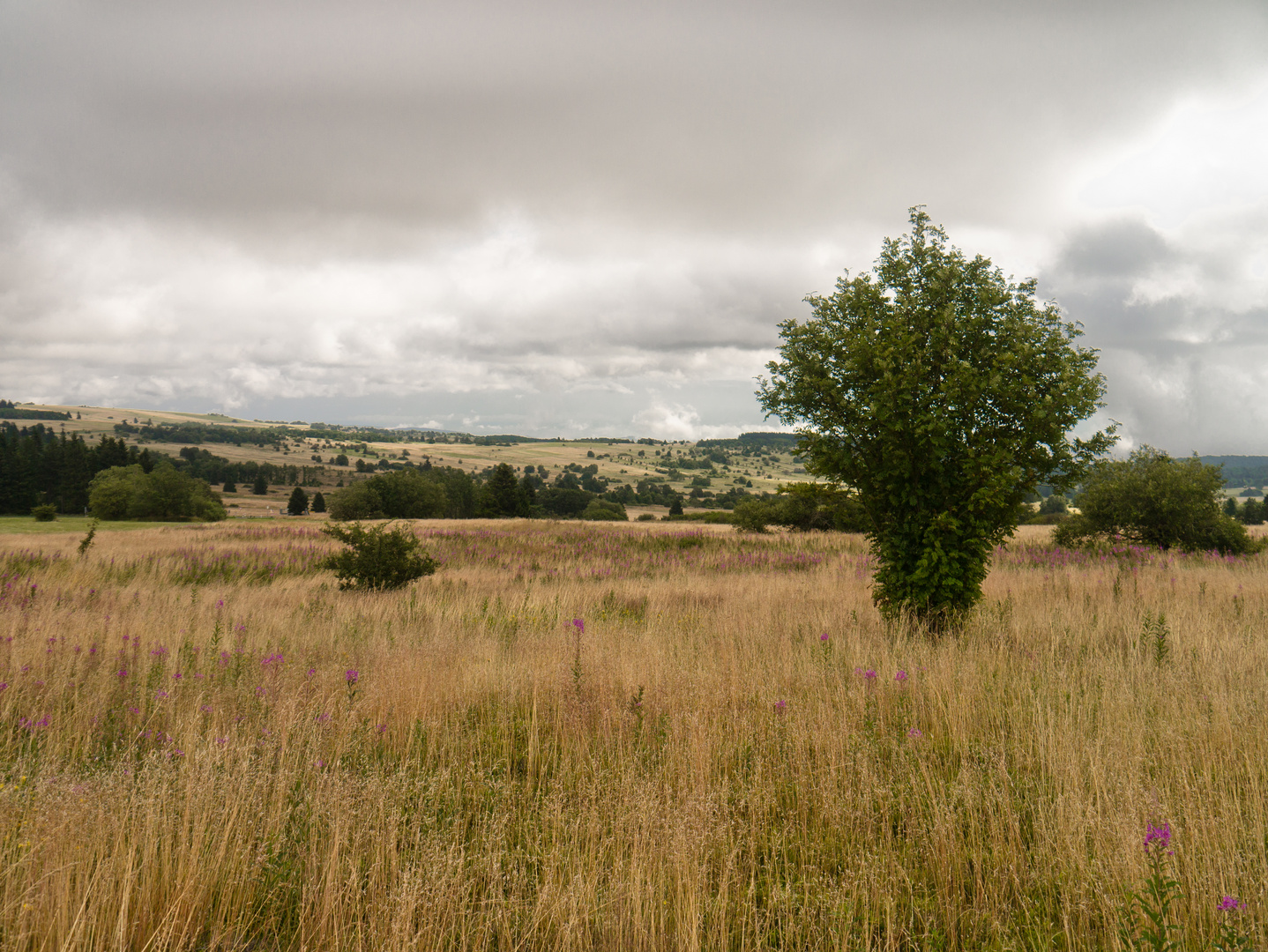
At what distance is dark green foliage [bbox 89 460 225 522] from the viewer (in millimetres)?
75750

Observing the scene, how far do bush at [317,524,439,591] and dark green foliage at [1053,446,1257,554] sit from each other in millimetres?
20900

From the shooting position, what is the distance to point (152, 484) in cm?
7750

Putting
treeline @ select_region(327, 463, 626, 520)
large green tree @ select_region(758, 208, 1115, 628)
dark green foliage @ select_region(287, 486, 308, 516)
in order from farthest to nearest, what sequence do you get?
dark green foliage @ select_region(287, 486, 308, 516), treeline @ select_region(327, 463, 626, 520), large green tree @ select_region(758, 208, 1115, 628)

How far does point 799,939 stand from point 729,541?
961 inches

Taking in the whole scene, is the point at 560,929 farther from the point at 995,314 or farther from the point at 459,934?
the point at 995,314

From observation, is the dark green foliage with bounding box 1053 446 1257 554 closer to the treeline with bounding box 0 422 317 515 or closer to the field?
the field

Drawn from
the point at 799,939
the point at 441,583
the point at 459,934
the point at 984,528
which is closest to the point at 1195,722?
the point at 984,528

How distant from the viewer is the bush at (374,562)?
1402cm

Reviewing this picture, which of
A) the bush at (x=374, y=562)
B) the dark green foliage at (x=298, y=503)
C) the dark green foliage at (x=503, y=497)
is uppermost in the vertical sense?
the bush at (x=374, y=562)

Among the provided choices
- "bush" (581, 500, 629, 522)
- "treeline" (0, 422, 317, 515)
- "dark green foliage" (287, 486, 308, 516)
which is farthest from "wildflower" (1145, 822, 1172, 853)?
"dark green foliage" (287, 486, 308, 516)

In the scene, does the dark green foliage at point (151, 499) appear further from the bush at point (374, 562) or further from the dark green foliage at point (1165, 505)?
the dark green foliage at point (1165, 505)

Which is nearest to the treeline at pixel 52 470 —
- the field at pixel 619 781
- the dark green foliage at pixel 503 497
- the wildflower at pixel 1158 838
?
the dark green foliage at pixel 503 497

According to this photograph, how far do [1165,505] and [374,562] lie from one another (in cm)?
2373

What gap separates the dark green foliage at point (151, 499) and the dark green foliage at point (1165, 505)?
87.0 m
